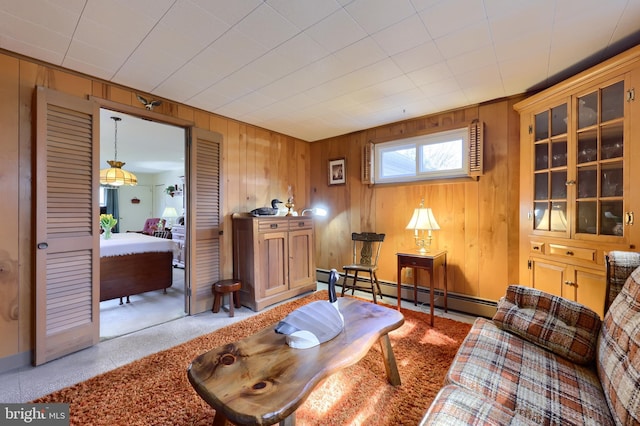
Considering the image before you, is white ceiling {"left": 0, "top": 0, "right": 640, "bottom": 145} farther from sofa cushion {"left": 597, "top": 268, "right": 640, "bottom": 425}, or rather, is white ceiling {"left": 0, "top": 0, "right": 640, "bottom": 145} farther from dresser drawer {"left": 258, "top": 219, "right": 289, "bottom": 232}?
sofa cushion {"left": 597, "top": 268, "right": 640, "bottom": 425}

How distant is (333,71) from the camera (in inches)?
90.4

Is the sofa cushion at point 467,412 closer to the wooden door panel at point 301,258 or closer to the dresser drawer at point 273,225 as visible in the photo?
the dresser drawer at point 273,225

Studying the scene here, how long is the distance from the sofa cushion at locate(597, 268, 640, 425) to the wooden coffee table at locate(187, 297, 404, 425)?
94 cm

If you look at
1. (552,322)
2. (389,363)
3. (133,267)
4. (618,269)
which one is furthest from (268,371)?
(133,267)

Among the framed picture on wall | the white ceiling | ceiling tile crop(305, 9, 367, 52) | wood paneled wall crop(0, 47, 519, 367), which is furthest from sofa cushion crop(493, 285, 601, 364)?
the framed picture on wall

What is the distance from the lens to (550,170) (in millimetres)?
2340

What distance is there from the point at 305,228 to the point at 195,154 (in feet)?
5.45

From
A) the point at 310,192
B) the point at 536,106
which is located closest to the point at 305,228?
the point at 310,192

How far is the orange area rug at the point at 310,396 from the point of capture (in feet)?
4.91

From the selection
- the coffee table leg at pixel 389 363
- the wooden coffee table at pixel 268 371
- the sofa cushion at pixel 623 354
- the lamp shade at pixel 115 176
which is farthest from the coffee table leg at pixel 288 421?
the lamp shade at pixel 115 176

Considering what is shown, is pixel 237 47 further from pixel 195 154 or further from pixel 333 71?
pixel 195 154

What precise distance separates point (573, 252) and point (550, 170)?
28.0 inches

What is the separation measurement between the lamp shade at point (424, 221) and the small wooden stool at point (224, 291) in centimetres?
212

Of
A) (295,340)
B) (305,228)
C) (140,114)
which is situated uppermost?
(140,114)
